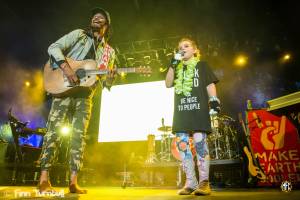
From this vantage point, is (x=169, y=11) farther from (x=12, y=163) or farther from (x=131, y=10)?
(x=12, y=163)

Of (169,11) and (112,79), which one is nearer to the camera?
(112,79)

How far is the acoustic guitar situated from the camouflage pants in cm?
13

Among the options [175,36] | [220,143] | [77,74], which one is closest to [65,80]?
[77,74]

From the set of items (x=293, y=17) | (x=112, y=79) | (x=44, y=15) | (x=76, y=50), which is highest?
(x=293, y=17)

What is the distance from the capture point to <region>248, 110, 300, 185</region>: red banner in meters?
3.99

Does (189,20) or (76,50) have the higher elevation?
(189,20)

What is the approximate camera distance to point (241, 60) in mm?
9625

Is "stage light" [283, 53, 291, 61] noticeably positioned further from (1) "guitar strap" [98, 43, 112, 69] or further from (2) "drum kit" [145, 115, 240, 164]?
(1) "guitar strap" [98, 43, 112, 69]

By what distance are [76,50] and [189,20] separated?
550 cm

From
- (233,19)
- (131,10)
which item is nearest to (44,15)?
(131,10)

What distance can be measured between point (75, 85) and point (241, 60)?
28.2ft

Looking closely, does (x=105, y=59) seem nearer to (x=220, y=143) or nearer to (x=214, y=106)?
(x=214, y=106)

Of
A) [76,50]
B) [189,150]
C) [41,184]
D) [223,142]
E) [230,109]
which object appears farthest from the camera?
[230,109]

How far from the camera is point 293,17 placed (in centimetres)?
786
